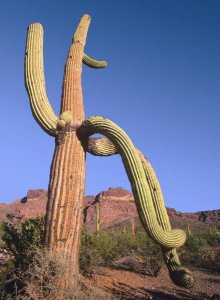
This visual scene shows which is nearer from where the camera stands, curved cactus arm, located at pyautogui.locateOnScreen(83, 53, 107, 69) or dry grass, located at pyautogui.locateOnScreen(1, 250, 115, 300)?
dry grass, located at pyautogui.locateOnScreen(1, 250, 115, 300)

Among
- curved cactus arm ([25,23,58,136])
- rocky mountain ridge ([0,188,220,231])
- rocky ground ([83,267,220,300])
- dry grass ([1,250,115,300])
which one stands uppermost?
rocky mountain ridge ([0,188,220,231])

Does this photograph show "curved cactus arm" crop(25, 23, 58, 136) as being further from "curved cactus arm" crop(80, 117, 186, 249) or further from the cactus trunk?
"curved cactus arm" crop(80, 117, 186, 249)

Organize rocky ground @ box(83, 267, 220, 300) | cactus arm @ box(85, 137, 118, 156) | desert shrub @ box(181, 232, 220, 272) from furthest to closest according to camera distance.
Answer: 1. desert shrub @ box(181, 232, 220, 272)
2. rocky ground @ box(83, 267, 220, 300)
3. cactus arm @ box(85, 137, 118, 156)

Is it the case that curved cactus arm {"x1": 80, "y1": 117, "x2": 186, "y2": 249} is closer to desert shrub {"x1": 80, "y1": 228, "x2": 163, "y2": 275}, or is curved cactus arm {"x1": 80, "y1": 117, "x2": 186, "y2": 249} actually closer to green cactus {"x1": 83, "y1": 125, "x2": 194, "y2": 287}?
green cactus {"x1": 83, "y1": 125, "x2": 194, "y2": 287}

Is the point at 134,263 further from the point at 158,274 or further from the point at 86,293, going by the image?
the point at 86,293

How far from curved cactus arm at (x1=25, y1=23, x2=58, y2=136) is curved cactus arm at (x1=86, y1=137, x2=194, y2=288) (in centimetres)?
68

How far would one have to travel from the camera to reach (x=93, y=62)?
22.7 ft

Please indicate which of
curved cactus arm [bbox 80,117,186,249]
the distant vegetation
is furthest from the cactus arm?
the distant vegetation

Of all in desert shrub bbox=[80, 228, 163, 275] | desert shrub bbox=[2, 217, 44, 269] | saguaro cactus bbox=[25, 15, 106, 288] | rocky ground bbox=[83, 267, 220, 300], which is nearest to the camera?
saguaro cactus bbox=[25, 15, 106, 288]

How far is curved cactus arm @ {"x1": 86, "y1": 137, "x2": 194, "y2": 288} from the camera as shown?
178 inches

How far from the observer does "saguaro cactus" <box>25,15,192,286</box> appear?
4.53 metres

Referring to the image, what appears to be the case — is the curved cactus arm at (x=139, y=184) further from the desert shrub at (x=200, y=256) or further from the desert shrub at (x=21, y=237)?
the desert shrub at (x=200, y=256)

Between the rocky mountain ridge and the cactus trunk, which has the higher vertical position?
the rocky mountain ridge

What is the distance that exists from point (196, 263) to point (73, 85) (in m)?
11.5
